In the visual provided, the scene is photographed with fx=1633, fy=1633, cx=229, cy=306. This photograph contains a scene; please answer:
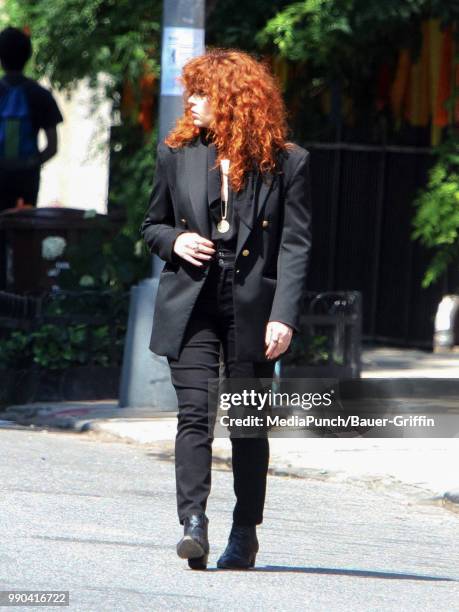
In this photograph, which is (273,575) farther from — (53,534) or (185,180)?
(185,180)

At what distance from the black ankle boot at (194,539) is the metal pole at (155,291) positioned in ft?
15.3

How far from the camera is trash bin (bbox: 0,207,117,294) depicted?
1181cm

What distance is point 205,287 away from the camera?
224 inches

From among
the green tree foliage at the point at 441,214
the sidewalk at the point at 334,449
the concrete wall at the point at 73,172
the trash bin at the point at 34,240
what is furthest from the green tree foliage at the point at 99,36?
the concrete wall at the point at 73,172

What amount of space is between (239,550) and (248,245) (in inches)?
42.5

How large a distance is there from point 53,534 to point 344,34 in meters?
6.68

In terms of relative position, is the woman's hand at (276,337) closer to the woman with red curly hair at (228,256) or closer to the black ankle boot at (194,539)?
the woman with red curly hair at (228,256)

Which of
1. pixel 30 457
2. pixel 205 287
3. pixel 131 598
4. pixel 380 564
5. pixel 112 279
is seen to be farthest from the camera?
pixel 112 279

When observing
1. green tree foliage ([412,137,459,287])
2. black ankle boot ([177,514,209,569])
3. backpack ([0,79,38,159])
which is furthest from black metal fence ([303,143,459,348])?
black ankle boot ([177,514,209,569])

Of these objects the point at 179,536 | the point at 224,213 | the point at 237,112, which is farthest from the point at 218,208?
the point at 179,536

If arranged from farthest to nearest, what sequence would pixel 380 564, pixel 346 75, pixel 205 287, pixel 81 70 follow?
pixel 346 75, pixel 81 70, pixel 380 564, pixel 205 287

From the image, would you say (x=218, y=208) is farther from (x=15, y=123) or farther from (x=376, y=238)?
(x=376, y=238)

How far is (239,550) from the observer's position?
18.9ft

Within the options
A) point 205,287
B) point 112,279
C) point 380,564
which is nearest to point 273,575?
point 380,564
